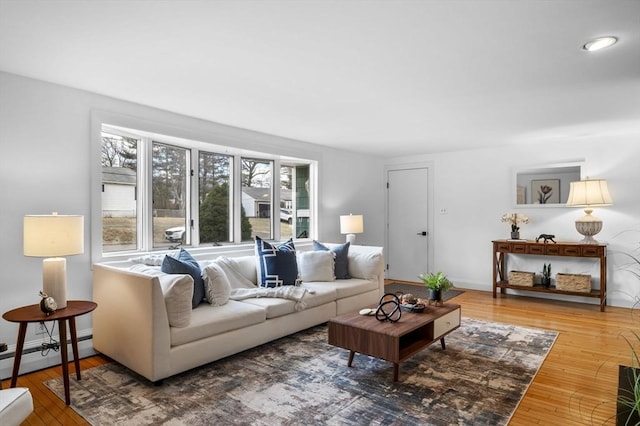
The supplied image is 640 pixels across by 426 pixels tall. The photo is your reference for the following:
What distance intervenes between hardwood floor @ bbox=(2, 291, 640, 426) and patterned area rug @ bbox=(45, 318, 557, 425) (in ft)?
0.29

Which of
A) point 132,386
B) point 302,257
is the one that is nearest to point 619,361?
point 302,257

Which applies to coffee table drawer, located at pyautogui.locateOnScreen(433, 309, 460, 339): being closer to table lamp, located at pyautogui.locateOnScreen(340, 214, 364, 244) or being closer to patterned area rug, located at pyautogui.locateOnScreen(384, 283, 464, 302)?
patterned area rug, located at pyautogui.locateOnScreen(384, 283, 464, 302)

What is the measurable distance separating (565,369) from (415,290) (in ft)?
9.70

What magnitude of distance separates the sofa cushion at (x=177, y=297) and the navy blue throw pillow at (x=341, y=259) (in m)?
2.18

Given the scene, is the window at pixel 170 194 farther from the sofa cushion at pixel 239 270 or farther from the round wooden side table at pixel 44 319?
the round wooden side table at pixel 44 319

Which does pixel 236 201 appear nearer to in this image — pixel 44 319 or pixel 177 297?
pixel 177 297

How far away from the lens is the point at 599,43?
→ 2.28 metres

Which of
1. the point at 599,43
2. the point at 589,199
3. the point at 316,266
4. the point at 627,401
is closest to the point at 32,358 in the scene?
the point at 316,266

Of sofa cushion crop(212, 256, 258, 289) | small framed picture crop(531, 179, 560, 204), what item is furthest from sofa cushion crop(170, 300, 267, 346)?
small framed picture crop(531, 179, 560, 204)

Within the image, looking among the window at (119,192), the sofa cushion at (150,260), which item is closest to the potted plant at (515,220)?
the sofa cushion at (150,260)

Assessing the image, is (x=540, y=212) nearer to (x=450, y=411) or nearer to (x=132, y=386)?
(x=450, y=411)

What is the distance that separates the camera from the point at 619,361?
3.14 metres

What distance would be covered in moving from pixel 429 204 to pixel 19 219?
18.5 ft

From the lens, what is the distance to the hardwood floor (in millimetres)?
2295
